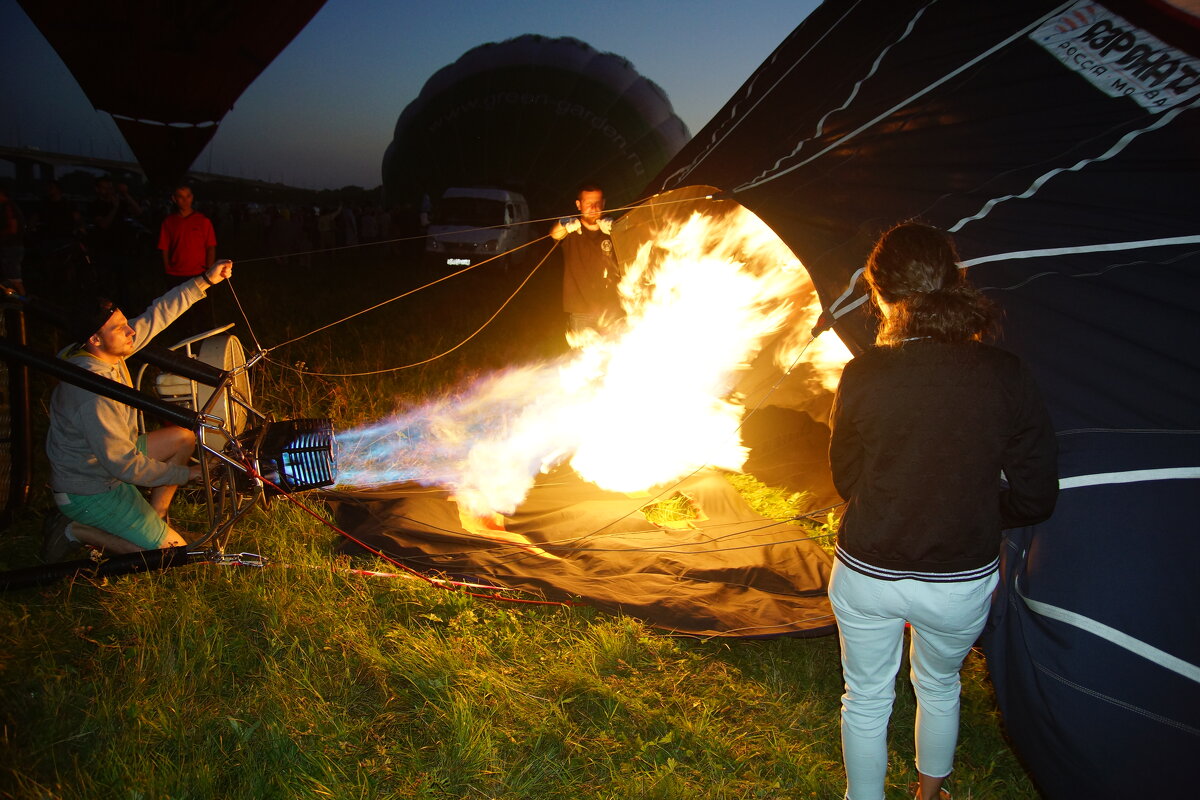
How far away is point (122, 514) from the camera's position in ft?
11.2

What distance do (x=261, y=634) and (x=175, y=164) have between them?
845 centimetres

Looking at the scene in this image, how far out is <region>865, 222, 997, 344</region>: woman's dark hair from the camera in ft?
5.99

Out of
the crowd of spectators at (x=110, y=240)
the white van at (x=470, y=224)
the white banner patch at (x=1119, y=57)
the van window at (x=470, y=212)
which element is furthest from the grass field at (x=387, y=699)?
the van window at (x=470, y=212)

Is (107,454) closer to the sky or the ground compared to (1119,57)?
closer to the ground

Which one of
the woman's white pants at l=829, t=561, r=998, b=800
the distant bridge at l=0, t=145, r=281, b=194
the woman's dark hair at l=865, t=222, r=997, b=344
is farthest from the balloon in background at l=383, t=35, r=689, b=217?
the distant bridge at l=0, t=145, r=281, b=194

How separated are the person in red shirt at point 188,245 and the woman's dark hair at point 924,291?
6.13m

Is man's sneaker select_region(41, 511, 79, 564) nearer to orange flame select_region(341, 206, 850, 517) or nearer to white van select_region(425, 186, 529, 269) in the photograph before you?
orange flame select_region(341, 206, 850, 517)

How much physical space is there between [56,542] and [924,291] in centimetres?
374

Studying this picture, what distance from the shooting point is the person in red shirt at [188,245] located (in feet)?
21.2

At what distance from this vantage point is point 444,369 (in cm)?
692

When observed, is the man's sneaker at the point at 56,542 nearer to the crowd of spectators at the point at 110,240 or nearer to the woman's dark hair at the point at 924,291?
the crowd of spectators at the point at 110,240

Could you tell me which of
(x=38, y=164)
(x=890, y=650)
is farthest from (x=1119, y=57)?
(x=38, y=164)

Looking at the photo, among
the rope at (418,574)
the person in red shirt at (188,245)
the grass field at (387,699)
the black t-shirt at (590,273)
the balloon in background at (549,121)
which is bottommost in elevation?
the grass field at (387,699)

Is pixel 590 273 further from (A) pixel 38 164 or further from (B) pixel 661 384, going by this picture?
(A) pixel 38 164
